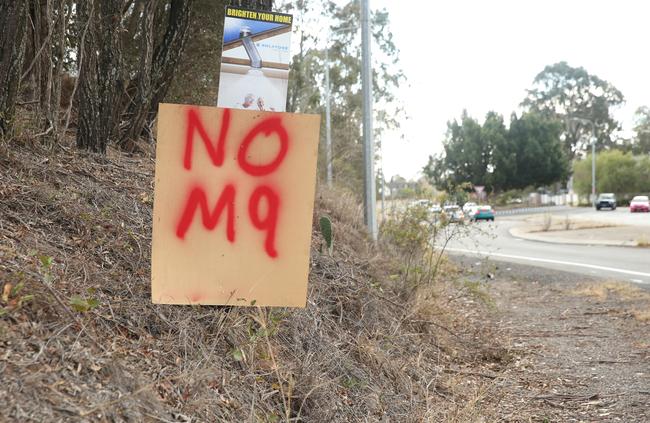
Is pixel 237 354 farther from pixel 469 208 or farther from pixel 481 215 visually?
pixel 481 215

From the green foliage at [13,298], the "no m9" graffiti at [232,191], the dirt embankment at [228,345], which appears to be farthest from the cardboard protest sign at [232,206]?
the green foliage at [13,298]

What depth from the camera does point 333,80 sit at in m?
28.0

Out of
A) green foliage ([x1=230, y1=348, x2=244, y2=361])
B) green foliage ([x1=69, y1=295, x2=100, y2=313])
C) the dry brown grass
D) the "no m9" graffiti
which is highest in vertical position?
the "no m9" graffiti

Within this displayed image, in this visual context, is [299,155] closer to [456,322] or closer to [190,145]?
[190,145]

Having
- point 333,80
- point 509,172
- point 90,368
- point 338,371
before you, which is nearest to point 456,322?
point 338,371

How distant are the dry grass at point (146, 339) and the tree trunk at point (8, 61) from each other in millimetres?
293

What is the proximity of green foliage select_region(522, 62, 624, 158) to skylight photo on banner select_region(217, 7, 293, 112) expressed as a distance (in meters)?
70.7

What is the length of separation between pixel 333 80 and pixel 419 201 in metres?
19.8

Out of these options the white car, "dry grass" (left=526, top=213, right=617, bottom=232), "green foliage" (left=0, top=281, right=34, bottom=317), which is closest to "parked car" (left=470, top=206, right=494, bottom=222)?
the white car

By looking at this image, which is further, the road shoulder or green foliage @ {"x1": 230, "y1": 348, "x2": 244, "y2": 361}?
the road shoulder

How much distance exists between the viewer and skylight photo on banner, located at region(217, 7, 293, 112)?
4.59 m

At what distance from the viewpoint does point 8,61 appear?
16.0 feet

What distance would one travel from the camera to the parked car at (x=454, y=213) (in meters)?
8.23

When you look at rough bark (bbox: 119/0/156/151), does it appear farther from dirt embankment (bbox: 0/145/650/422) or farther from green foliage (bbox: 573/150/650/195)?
green foliage (bbox: 573/150/650/195)
